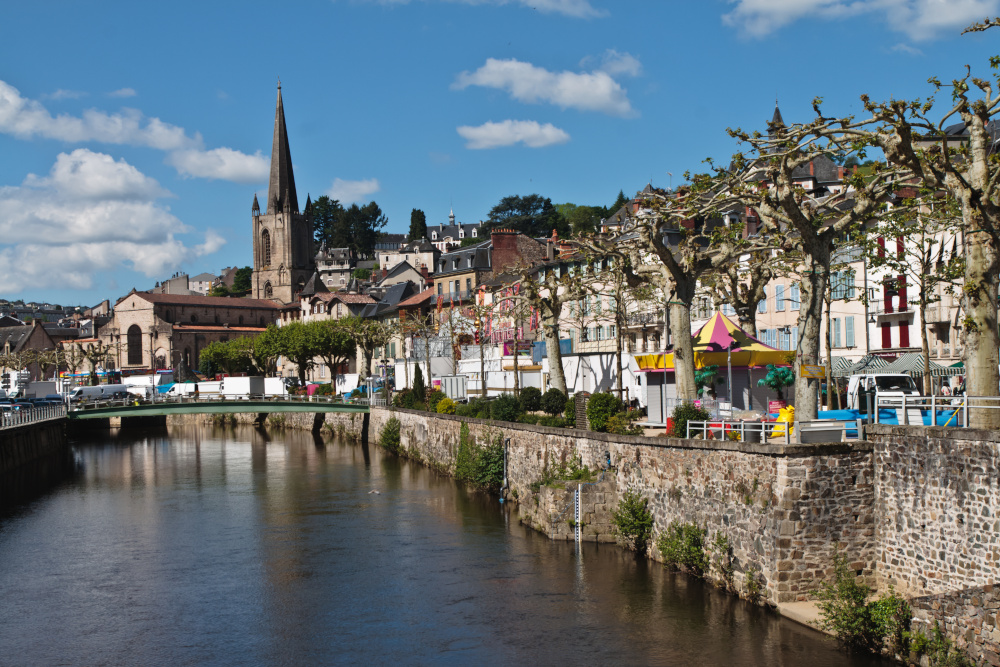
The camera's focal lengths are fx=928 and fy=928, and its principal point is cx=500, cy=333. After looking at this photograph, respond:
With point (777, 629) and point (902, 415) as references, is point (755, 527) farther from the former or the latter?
point (902, 415)

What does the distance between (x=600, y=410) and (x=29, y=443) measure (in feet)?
124

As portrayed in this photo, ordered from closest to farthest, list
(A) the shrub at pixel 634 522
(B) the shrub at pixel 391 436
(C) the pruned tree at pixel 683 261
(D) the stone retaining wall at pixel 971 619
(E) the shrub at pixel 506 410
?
(D) the stone retaining wall at pixel 971 619, (A) the shrub at pixel 634 522, (C) the pruned tree at pixel 683 261, (E) the shrub at pixel 506 410, (B) the shrub at pixel 391 436

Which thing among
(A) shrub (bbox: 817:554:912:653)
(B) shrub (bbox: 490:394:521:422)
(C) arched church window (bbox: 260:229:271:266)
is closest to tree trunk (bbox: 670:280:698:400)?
(B) shrub (bbox: 490:394:521:422)

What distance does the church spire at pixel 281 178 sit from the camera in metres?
145

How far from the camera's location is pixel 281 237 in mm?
147500

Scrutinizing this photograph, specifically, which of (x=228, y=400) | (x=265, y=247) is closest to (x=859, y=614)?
(x=228, y=400)

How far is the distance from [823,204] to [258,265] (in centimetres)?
13879

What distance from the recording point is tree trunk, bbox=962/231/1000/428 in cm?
1620

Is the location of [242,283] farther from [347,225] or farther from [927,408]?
[927,408]

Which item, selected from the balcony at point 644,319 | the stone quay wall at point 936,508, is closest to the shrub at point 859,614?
the stone quay wall at point 936,508

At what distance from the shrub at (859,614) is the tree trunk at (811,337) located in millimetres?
4298

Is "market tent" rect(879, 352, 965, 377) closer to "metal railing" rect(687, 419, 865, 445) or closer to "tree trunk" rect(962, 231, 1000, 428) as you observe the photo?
"metal railing" rect(687, 419, 865, 445)

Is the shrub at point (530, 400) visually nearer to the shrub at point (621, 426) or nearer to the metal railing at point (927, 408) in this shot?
the shrub at point (621, 426)

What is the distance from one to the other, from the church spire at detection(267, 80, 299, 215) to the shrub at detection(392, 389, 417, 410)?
97.4 m
